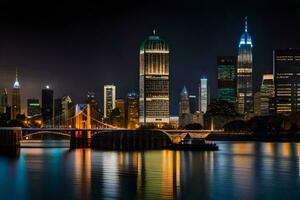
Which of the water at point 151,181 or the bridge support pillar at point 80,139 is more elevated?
the bridge support pillar at point 80,139

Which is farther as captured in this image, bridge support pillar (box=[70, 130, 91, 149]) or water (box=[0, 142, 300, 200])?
bridge support pillar (box=[70, 130, 91, 149])

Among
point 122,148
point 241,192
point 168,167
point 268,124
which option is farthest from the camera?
point 268,124

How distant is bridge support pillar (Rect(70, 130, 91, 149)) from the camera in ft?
427

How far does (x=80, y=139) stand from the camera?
132000mm

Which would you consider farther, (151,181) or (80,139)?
(80,139)

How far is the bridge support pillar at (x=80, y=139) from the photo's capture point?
427 ft

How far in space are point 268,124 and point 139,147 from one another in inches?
3315

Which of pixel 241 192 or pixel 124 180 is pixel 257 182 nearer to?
pixel 241 192

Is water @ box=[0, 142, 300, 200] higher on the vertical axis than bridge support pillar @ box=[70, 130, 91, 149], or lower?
lower

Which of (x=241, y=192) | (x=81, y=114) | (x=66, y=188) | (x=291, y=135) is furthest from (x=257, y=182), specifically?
(x=291, y=135)

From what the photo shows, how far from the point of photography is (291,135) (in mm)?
182875

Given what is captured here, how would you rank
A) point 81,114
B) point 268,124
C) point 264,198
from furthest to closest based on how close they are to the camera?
point 268,124 < point 81,114 < point 264,198

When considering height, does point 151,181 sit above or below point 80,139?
below

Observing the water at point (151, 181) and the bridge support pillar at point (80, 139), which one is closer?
the water at point (151, 181)
